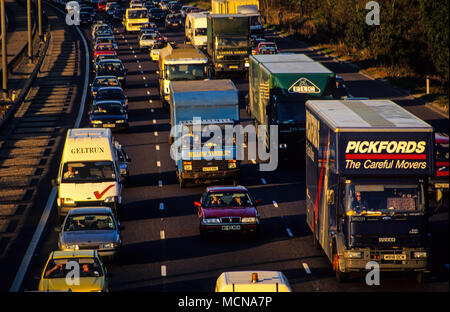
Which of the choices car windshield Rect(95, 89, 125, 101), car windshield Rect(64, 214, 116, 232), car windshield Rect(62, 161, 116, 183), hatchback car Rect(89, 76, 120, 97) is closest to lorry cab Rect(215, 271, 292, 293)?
car windshield Rect(64, 214, 116, 232)

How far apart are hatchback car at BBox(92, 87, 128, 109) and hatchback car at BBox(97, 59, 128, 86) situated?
414 inches

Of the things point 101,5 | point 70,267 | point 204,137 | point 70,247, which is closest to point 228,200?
point 70,247

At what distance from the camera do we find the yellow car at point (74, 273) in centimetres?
2138

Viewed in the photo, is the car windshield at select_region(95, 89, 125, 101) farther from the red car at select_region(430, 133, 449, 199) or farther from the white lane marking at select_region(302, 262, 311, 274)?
A: the white lane marking at select_region(302, 262, 311, 274)

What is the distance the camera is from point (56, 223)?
1229 inches

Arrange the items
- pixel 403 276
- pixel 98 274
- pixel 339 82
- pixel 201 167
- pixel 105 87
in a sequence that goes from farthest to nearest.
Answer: pixel 339 82
pixel 105 87
pixel 201 167
pixel 403 276
pixel 98 274

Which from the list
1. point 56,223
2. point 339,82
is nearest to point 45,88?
point 339,82

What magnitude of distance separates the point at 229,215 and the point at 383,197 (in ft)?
20.1

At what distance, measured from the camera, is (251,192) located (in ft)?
116

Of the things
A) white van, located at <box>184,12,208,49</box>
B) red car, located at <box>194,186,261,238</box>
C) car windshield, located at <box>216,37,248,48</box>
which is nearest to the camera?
red car, located at <box>194,186,261,238</box>

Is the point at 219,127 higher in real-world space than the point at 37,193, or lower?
higher

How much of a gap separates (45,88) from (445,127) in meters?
29.0

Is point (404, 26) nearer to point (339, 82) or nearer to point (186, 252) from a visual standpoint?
point (339, 82)

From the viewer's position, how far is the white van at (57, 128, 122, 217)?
1193 inches
